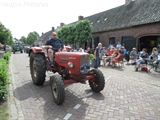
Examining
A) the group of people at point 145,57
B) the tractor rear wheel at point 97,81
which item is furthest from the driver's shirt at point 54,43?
the group of people at point 145,57

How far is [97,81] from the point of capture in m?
4.72

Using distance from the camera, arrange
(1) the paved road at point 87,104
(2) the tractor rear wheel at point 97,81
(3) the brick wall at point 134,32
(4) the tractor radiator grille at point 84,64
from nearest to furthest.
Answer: (1) the paved road at point 87,104
(4) the tractor radiator grille at point 84,64
(2) the tractor rear wheel at point 97,81
(3) the brick wall at point 134,32

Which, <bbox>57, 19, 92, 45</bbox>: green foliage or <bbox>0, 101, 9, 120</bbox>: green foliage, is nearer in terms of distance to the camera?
<bbox>0, 101, 9, 120</bbox>: green foliage

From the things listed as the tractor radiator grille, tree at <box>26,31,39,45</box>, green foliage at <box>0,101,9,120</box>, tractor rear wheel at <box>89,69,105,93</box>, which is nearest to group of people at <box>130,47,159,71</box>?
tractor rear wheel at <box>89,69,105,93</box>

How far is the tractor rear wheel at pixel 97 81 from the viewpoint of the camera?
15.0 ft

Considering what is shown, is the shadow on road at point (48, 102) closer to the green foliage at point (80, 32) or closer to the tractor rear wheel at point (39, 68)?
the tractor rear wheel at point (39, 68)

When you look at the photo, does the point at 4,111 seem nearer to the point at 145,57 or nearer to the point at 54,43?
the point at 54,43

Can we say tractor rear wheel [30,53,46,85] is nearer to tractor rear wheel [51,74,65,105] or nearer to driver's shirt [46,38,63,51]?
driver's shirt [46,38,63,51]

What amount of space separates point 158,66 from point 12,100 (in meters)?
7.98

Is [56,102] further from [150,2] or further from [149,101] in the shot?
[150,2]

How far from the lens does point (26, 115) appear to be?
3.41 metres

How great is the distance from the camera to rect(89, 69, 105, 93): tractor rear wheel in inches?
181

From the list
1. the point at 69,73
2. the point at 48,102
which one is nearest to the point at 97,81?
the point at 69,73

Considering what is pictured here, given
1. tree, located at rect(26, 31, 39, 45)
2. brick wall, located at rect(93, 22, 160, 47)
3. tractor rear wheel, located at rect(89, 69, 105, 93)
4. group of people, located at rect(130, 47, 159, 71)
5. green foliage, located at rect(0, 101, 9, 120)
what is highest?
tree, located at rect(26, 31, 39, 45)
